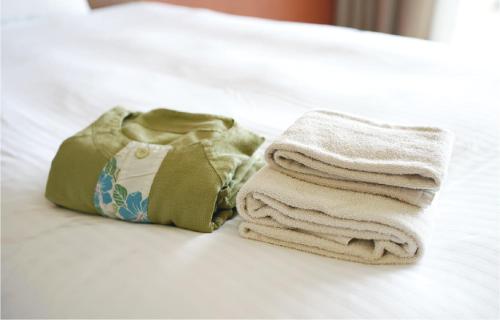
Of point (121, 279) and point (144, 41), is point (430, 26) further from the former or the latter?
point (121, 279)

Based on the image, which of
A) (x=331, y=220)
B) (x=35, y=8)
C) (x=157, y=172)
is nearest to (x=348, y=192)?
(x=331, y=220)

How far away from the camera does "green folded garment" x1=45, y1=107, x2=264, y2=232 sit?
71 cm

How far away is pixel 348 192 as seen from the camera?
2.12 feet

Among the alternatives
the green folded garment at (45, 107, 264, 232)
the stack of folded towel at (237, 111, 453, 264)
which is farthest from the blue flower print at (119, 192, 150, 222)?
the stack of folded towel at (237, 111, 453, 264)

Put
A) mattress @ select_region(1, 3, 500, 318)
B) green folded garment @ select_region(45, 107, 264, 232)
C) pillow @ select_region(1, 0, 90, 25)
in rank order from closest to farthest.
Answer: mattress @ select_region(1, 3, 500, 318) < green folded garment @ select_region(45, 107, 264, 232) < pillow @ select_region(1, 0, 90, 25)

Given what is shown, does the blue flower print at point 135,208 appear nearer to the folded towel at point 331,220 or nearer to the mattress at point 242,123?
the mattress at point 242,123

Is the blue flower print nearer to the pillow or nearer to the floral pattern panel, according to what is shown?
the floral pattern panel

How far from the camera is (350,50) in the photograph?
1441 mm

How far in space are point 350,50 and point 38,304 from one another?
1193mm

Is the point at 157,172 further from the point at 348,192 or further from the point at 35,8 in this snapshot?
the point at 35,8

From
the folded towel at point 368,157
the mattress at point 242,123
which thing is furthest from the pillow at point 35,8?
the folded towel at point 368,157

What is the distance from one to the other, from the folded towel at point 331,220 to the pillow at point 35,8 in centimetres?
168

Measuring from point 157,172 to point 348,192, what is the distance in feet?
1.07

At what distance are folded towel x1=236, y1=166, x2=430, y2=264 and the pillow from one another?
5.51 feet
